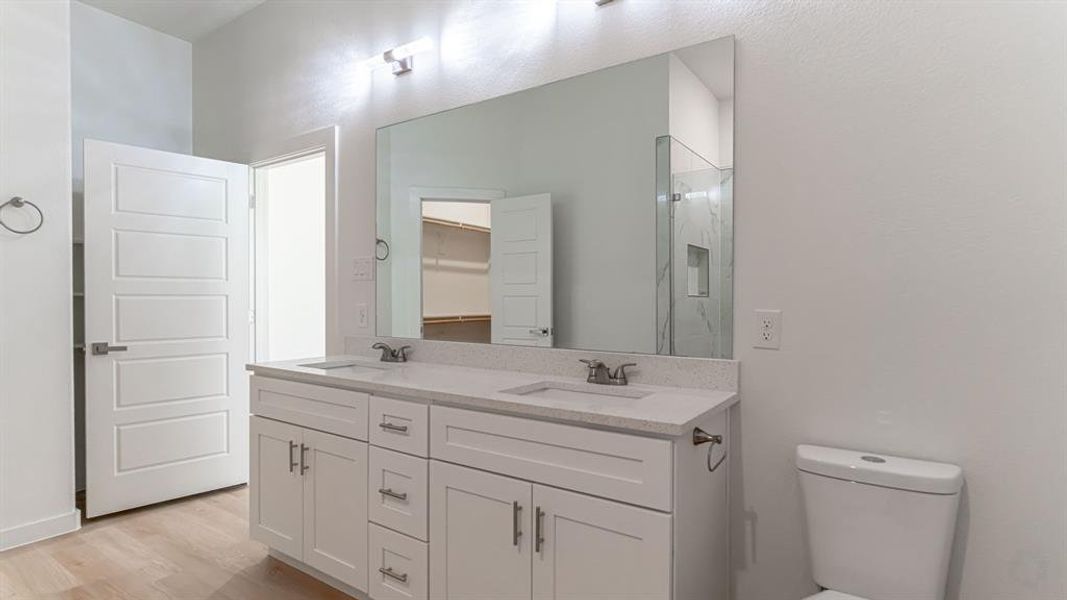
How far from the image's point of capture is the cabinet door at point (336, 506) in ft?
6.78

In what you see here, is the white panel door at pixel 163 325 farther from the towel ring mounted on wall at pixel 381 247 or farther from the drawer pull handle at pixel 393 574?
the drawer pull handle at pixel 393 574

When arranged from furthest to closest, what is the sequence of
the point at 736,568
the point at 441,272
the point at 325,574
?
the point at 441,272
the point at 325,574
the point at 736,568

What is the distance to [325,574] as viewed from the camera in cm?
229

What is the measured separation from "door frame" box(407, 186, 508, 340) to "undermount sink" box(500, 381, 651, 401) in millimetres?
836

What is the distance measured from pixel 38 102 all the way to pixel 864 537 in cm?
374

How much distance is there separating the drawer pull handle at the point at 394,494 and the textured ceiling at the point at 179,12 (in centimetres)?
294

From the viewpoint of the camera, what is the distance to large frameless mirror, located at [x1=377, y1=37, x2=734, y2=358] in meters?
1.86

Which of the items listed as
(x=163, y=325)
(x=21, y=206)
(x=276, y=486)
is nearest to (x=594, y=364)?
(x=276, y=486)

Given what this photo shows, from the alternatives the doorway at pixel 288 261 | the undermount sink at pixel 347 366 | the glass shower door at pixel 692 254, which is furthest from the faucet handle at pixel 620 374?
the doorway at pixel 288 261

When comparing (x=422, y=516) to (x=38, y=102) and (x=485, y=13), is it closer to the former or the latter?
(x=485, y=13)

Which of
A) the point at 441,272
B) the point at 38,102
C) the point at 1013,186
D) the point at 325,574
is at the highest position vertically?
the point at 38,102

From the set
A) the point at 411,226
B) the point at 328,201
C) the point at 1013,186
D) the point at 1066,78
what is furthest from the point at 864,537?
the point at 328,201

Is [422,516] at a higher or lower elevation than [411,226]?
lower

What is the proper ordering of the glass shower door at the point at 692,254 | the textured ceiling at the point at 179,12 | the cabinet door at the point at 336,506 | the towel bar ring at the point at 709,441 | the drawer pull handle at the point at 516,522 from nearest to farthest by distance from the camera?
the towel bar ring at the point at 709,441 → the drawer pull handle at the point at 516,522 → the glass shower door at the point at 692,254 → the cabinet door at the point at 336,506 → the textured ceiling at the point at 179,12
